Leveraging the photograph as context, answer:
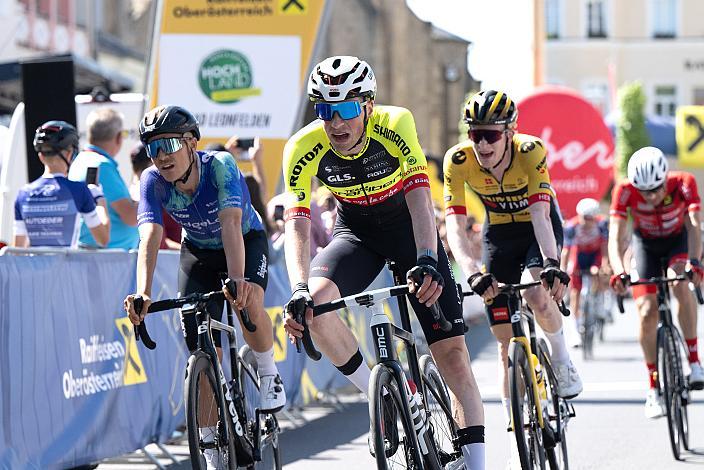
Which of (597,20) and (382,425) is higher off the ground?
(597,20)

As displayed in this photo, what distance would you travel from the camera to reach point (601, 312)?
20.5 meters

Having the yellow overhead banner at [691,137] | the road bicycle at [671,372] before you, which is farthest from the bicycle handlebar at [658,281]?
the yellow overhead banner at [691,137]

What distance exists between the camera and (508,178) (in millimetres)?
8461

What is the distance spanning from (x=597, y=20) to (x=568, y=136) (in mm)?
42199

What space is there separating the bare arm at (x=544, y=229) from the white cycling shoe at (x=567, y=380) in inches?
27.6

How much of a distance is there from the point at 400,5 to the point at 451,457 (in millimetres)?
57313

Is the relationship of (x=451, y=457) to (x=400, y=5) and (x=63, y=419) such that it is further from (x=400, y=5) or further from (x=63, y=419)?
(x=400, y=5)

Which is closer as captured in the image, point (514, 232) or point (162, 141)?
point (162, 141)

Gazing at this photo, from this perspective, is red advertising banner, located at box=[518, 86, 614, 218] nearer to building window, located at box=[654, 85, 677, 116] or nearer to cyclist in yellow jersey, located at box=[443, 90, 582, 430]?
cyclist in yellow jersey, located at box=[443, 90, 582, 430]

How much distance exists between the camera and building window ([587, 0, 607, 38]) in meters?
67.6

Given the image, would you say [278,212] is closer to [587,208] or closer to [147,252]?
[147,252]

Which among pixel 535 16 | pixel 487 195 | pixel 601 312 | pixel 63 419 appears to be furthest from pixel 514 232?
pixel 535 16

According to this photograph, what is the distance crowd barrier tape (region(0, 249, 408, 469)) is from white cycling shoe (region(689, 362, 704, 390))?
3538 mm

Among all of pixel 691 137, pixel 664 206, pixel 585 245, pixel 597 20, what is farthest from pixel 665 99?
pixel 664 206
